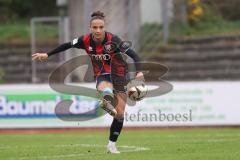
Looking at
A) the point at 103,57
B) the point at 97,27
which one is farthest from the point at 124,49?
the point at 97,27

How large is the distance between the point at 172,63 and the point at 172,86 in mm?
7905

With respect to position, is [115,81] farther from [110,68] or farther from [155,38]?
[155,38]

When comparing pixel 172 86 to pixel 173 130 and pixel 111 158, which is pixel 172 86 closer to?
pixel 173 130

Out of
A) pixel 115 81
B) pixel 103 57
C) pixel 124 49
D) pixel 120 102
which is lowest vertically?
pixel 120 102

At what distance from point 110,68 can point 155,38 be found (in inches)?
725

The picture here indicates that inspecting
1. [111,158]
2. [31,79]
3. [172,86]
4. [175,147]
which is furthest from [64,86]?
[111,158]

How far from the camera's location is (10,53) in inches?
1275

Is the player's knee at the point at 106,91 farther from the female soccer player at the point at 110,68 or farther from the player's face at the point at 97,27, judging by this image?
the player's face at the point at 97,27

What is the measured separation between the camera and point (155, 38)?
30891 millimetres

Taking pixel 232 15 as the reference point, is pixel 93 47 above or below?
above

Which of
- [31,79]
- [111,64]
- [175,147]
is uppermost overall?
[111,64]

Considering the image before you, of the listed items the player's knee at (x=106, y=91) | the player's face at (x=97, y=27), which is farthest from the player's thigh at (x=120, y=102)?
the player's face at (x=97, y=27)

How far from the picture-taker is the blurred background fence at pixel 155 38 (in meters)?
29.1

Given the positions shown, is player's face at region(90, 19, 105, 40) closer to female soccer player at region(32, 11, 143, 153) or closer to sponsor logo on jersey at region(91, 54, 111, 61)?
female soccer player at region(32, 11, 143, 153)
